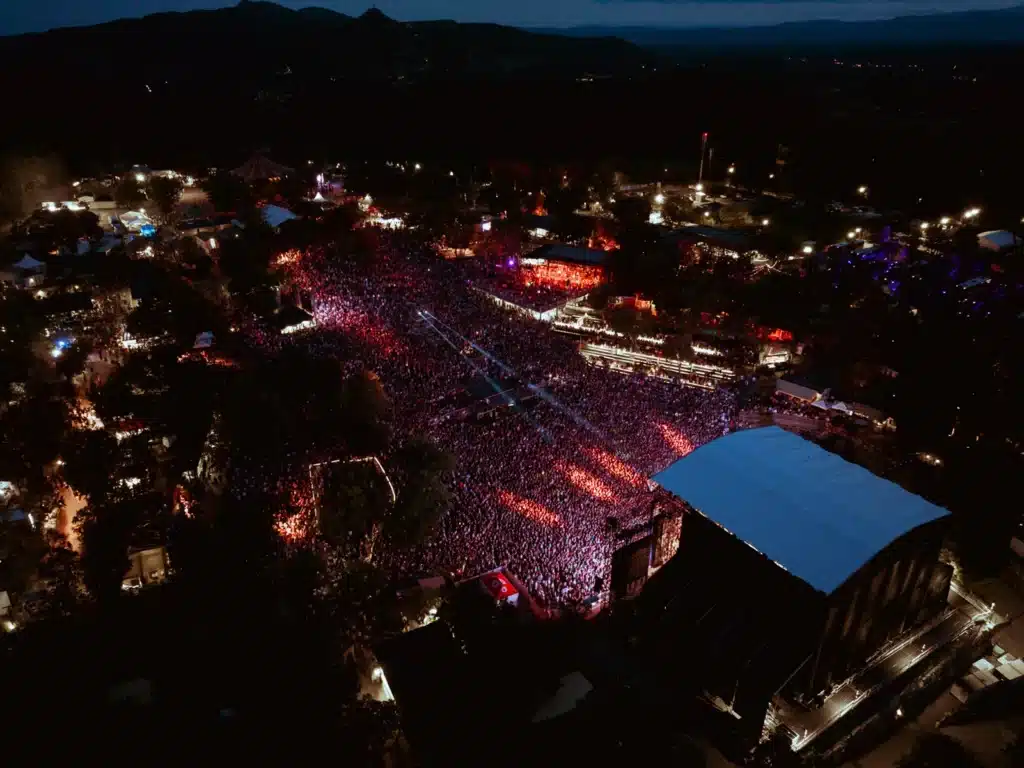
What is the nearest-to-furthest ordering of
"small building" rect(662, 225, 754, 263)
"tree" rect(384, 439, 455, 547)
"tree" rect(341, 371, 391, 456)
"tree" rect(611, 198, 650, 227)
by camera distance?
"tree" rect(384, 439, 455, 547)
"tree" rect(341, 371, 391, 456)
"small building" rect(662, 225, 754, 263)
"tree" rect(611, 198, 650, 227)

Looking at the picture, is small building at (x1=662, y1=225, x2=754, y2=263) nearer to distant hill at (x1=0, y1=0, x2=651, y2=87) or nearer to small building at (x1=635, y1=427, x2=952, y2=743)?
small building at (x1=635, y1=427, x2=952, y2=743)

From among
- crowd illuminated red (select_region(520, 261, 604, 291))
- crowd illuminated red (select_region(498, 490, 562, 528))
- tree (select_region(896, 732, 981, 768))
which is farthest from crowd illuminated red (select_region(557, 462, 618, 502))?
crowd illuminated red (select_region(520, 261, 604, 291))

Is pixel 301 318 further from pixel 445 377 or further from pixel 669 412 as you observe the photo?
pixel 669 412

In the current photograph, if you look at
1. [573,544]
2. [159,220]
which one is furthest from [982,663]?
[159,220]

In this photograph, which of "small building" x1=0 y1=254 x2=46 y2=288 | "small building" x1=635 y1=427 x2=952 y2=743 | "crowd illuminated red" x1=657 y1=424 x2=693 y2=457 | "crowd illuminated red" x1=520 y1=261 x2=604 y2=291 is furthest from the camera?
"crowd illuminated red" x1=520 y1=261 x2=604 y2=291

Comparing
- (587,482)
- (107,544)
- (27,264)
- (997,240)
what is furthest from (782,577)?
(997,240)

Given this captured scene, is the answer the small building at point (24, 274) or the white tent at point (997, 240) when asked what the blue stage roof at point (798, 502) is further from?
the white tent at point (997, 240)
